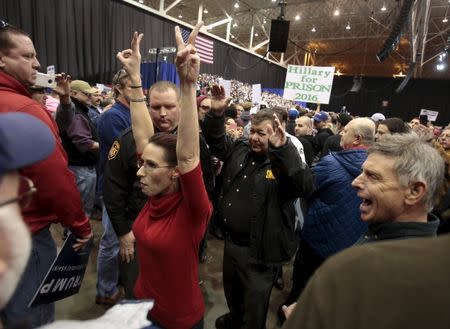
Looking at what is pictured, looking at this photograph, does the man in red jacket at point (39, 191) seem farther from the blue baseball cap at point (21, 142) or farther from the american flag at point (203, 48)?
the american flag at point (203, 48)

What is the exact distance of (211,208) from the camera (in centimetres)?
150

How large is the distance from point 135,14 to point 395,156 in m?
11.0

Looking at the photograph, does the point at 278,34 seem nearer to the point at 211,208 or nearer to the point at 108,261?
the point at 108,261

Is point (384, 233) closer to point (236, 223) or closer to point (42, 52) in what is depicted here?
point (236, 223)

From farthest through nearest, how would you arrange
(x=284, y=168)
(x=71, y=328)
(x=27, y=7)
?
(x=27, y=7) < (x=284, y=168) < (x=71, y=328)

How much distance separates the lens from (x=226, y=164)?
2.40m

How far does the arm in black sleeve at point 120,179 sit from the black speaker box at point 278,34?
7985mm

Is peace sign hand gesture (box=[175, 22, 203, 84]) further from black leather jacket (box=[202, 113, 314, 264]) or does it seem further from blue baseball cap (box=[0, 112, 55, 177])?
black leather jacket (box=[202, 113, 314, 264])

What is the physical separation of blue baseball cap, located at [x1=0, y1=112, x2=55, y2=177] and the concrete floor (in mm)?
2387

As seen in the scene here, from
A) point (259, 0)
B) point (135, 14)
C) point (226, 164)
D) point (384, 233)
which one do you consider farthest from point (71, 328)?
point (259, 0)

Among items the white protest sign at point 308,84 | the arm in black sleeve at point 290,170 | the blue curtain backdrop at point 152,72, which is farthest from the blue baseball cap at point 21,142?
the blue curtain backdrop at point 152,72

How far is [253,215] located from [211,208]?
2.20 feet

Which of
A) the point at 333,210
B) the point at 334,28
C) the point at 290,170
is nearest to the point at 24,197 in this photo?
the point at 290,170

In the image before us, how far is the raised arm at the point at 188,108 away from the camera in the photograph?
1250 millimetres
